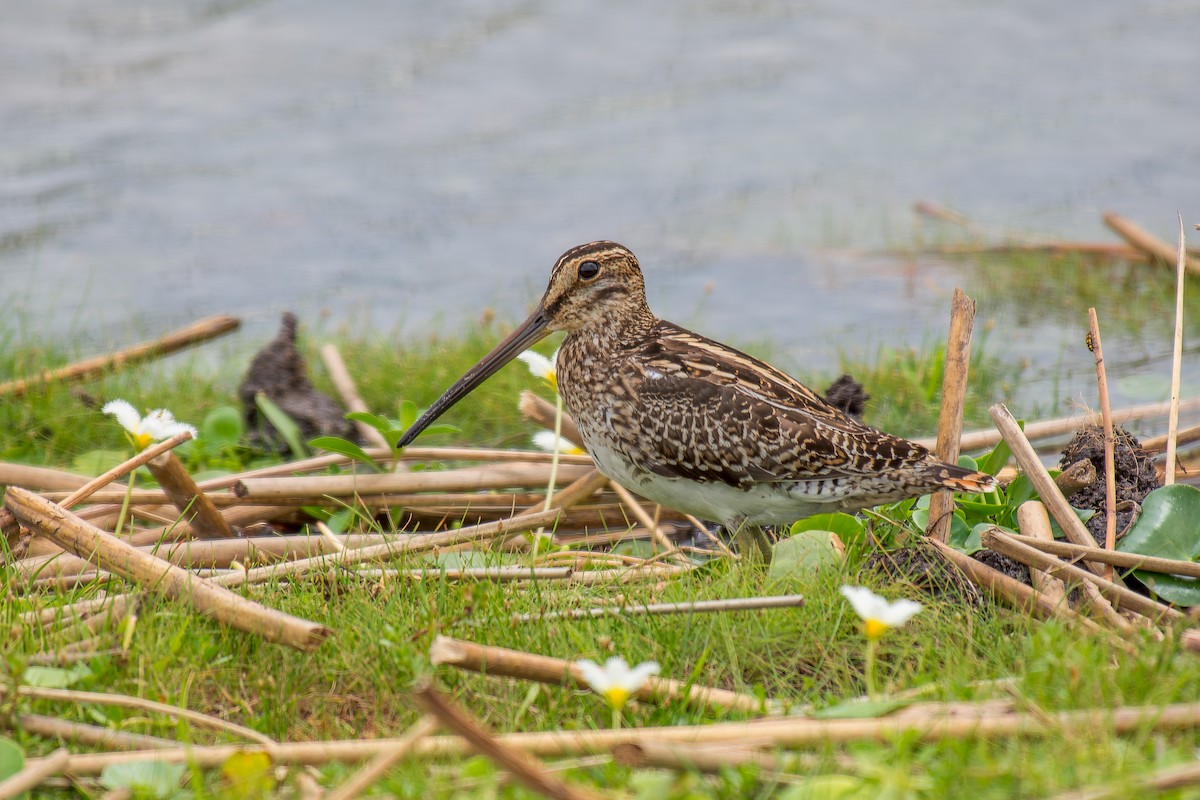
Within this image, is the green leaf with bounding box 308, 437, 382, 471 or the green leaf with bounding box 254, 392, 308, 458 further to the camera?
the green leaf with bounding box 254, 392, 308, 458

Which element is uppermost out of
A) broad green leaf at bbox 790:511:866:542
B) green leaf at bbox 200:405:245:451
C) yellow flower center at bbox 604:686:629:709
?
yellow flower center at bbox 604:686:629:709

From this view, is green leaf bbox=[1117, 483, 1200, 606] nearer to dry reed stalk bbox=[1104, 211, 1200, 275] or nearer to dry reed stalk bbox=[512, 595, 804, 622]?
dry reed stalk bbox=[512, 595, 804, 622]

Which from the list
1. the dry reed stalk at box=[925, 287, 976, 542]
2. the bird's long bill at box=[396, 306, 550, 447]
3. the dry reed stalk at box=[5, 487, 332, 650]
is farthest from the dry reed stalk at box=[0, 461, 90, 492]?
the dry reed stalk at box=[925, 287, 976, 542]

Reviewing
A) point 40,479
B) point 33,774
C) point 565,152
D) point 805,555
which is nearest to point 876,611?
point 805,555

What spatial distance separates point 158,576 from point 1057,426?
377cm

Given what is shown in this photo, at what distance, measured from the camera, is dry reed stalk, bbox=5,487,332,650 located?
3.87 metres

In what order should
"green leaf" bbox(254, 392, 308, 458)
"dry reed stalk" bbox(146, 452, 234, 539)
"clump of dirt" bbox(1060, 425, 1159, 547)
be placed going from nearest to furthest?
"clump of dirt" bbox(1060, 425, 1159, 547) → "dry reed stalk" bbox(146, 452, 234, 539) → "green leaf" bbox(254, 392, 308, 458)

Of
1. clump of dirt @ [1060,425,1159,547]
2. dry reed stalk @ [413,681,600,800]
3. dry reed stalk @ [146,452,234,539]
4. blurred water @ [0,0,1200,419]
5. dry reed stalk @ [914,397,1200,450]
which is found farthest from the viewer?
blurred water @ [0,0,1200,419]

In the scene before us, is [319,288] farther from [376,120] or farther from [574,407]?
[574,407]

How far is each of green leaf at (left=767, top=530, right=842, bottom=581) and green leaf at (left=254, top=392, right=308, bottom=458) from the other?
286 cm

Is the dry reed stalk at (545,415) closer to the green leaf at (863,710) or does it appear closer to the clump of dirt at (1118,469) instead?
the clump of dirt at (1118,469)

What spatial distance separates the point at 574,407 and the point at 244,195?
7.10 meters

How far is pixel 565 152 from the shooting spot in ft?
41.5

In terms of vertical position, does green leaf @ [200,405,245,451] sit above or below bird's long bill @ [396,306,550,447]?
below
